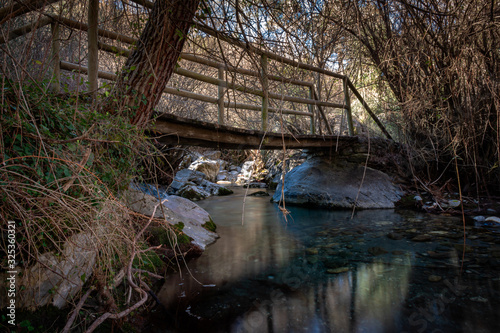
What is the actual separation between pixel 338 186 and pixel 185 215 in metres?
3.90

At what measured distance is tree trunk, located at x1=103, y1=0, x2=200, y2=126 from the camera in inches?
97.3

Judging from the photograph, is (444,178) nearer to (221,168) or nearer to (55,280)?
(55,280)

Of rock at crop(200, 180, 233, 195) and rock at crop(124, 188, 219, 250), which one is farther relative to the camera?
rock at crop(200, 180, 233, 195)

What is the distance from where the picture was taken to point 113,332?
1613mm

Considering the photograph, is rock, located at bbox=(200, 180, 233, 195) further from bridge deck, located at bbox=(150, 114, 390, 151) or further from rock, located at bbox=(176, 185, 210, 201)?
bridge deck, located at bbox=(150, 114, 390, 151)

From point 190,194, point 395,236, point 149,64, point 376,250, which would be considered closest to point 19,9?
point 149,64

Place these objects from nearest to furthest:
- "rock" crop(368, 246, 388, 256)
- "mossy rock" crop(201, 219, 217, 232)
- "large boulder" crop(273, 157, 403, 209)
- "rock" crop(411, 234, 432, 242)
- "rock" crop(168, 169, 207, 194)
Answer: "rock" crop(368, 246, 388, 256) < "rock" crop(411, 234, 432, 242) < "mossy rock" crop(201, 219, 217, 232) < "large boulder" crop(273, 157, 403, 209) < "rock" crop(168, 169, 207, 194)

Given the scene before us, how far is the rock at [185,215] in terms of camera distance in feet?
10.7

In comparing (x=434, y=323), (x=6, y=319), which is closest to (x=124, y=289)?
(x=6, y=319)

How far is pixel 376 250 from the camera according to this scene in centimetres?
329

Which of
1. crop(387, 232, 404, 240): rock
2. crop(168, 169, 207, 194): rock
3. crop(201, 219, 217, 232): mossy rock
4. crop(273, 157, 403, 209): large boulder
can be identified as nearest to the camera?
crop(387, 232, 404, 240): rock

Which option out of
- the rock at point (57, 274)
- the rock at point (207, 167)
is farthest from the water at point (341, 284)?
the rock at point (207, 167)

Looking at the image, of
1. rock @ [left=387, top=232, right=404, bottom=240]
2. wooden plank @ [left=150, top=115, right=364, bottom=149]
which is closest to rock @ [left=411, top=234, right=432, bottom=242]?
rock @ [left=387, top=232, right=404, bottom=240]

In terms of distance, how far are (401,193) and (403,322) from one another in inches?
195
